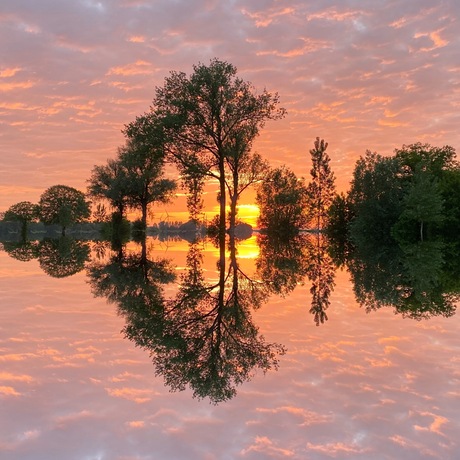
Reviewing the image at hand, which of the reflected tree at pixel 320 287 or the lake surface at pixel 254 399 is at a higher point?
the reflected tree at pixel 320 287

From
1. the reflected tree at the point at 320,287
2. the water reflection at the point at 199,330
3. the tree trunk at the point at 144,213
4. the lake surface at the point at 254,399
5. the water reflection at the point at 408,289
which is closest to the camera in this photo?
the lake surface at the point at 254,399

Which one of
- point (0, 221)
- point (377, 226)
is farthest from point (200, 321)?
point (0, 221)

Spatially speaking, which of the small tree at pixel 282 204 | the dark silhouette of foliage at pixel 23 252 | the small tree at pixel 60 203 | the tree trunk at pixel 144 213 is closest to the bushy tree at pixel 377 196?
the small tree at pixel 282 204

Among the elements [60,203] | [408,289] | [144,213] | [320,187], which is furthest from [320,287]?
[60,203]

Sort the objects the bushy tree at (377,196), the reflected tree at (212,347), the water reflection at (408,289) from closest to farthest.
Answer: the reflected tree at (212,347) < the water reflection at (408,289) < the bushy tree at (377,196)

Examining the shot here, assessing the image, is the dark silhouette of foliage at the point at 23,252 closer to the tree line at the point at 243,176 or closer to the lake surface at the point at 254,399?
the tree line at the point at 243,176

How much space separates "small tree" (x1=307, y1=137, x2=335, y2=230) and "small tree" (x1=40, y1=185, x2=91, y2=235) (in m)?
55.8

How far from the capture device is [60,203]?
116500 mm

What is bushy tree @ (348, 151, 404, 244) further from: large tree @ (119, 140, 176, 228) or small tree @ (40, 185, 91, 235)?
small tree @ (40, 185, 91, 235)

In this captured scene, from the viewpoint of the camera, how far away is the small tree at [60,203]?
381 feet

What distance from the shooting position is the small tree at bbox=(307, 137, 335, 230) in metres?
97.1

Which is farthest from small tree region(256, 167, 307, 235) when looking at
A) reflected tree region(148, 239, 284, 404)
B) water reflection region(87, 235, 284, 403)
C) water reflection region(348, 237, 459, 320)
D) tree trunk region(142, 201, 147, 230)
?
reflected tree region(148, 239, 284, 404)

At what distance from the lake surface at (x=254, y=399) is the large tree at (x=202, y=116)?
113 feet

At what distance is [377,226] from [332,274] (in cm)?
4353
